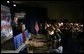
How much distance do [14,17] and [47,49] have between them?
470 millimetres

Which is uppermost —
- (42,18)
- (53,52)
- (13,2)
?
(13,2)

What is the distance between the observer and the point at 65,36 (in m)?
1.97

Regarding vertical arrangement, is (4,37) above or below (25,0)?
below

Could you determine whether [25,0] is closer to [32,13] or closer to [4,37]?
[32,13]

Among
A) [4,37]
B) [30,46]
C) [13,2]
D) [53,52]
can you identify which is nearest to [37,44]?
[30,46]

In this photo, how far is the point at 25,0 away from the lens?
1843 millimetres

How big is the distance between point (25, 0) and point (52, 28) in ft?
1.40

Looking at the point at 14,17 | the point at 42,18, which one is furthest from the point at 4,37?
the point at 42,18

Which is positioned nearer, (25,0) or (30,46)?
(25,0)

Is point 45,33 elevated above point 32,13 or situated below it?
below

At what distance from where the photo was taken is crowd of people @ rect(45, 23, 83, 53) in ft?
6.15

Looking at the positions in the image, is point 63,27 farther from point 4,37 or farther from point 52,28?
point 4,37

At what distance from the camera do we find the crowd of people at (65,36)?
1.88 m

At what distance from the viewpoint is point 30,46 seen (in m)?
2.07
